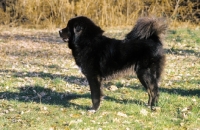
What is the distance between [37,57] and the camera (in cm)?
1430

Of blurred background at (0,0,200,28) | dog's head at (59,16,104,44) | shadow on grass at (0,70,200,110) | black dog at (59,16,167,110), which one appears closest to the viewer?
black dog at (59,16,167,110)

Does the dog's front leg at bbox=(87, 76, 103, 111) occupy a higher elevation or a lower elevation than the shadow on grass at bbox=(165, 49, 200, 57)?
higher

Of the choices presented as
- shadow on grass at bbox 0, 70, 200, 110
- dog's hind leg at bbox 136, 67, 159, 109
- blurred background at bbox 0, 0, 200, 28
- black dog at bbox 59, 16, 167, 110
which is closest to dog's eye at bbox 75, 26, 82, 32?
black dog at bbox 59, 16, 167, 110

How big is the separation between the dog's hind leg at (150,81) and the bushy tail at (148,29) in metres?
0.62

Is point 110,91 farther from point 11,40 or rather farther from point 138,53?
point 11,40

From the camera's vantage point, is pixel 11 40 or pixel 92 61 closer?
pixel 92 61

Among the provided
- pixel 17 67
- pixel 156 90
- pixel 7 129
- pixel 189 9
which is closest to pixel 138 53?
pixel 156 90

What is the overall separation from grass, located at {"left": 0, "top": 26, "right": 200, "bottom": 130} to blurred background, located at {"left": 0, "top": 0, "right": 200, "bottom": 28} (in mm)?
10389

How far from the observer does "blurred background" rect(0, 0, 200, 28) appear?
2409cm

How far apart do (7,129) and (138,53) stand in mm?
2663

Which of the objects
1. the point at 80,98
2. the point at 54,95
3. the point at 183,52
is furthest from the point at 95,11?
the point at 80,98

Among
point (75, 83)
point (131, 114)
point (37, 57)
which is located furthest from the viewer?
point (37, 57)

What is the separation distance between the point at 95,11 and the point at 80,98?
17.4 meters

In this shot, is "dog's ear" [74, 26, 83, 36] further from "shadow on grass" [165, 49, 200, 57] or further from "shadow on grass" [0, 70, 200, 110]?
"shadow on grass" [165, 49, 200, 57]
